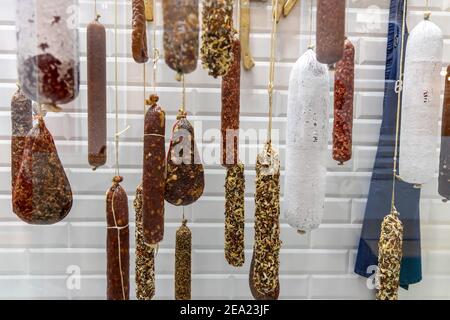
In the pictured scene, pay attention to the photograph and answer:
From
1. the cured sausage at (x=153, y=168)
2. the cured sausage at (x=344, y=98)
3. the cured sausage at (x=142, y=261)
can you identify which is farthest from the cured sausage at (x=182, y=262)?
the cured sausage at (x=344, y=98)

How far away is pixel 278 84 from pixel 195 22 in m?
0.49

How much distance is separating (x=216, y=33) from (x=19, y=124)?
1.46 feet

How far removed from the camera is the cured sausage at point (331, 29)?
0.73 m

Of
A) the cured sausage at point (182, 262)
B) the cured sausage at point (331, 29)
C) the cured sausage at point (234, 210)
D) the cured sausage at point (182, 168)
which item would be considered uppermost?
the cured sausage at point (331, 29)

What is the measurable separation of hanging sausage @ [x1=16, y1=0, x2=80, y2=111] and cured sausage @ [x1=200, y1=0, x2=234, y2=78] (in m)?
0.21

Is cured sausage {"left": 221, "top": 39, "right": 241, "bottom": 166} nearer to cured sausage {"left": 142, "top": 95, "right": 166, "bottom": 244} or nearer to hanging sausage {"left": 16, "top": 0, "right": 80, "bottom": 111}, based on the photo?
cured sausage {"left": 142, "top": 95, "right": 166, "bottom": 244}

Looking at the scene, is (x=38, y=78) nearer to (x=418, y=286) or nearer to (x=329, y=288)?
(x=329, y=288)

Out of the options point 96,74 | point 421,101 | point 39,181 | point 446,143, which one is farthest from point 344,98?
point 39,181

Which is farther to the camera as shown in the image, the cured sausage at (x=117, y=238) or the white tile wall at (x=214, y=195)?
the white tile wall at (x=214, y=195)

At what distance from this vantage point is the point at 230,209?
3.09ft

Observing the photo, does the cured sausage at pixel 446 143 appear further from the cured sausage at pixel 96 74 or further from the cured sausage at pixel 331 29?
the cured sausage at pixel 96 74

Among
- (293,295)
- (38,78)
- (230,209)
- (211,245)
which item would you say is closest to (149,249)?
(230,209)

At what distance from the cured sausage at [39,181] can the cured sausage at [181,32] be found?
0.28m

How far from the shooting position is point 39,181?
785mm
